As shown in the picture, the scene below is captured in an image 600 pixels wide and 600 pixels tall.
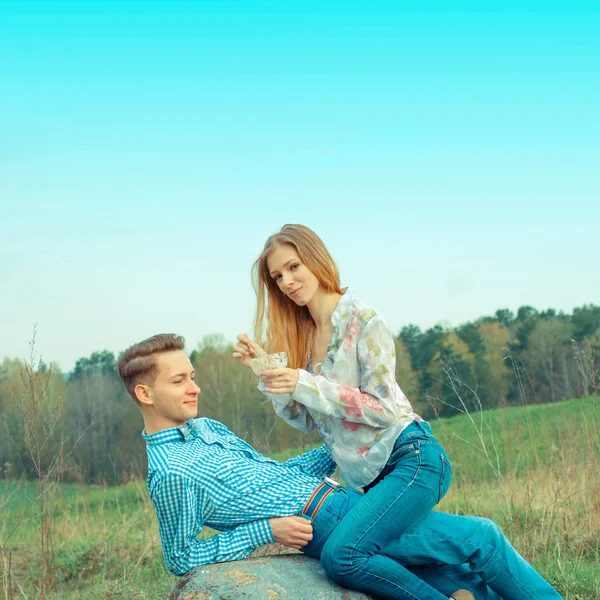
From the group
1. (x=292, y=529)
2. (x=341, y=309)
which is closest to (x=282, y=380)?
(x=341, y=309)

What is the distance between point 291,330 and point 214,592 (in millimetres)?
1372

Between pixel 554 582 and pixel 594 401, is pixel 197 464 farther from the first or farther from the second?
pixel 594 401

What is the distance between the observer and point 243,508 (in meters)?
3.11

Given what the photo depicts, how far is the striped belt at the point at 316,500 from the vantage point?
125 inches

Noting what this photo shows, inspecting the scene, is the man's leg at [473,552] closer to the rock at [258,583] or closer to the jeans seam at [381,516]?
the jeans seam at [381,516]

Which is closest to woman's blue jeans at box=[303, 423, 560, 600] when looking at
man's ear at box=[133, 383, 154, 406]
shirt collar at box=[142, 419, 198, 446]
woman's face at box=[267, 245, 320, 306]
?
shirt collar at box=[142, 419, 198, 446]

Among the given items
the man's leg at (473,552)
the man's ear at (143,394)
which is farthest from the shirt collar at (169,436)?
the man's leg at (473,552)

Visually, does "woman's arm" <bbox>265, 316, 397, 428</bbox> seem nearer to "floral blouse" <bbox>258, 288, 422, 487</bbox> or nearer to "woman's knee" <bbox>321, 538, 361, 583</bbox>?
"floral blouse" <bbox>258, 288, 422, 487</bbox>

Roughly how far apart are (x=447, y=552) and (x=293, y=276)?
1441mm

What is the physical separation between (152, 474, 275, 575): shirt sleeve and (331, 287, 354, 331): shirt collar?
0.97 metres

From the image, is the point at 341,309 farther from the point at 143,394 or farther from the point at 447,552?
the point at 447,552

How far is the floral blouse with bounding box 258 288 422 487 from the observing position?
324 cm

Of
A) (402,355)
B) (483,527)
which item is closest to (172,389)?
(483,527)

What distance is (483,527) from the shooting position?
3.24 metres
